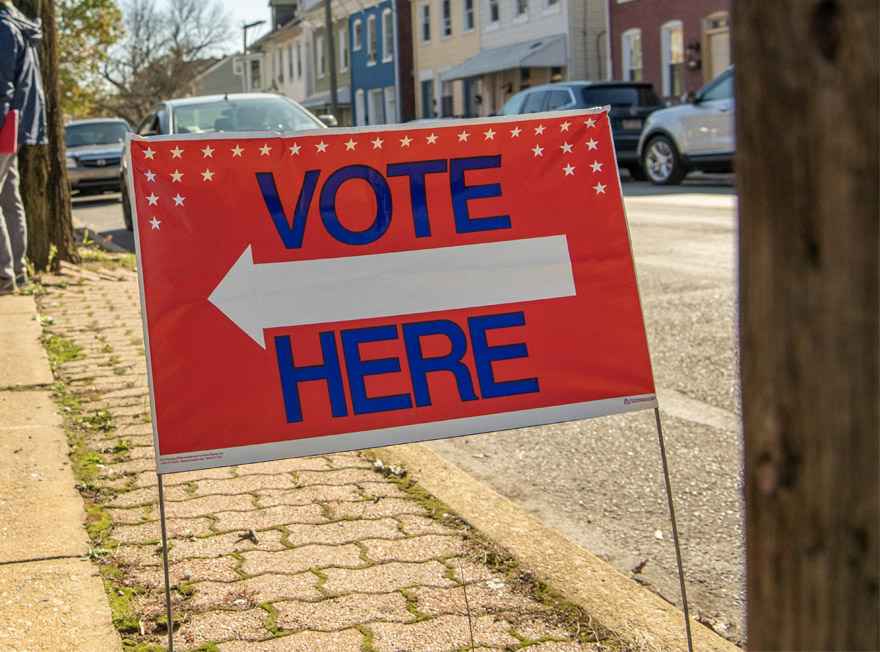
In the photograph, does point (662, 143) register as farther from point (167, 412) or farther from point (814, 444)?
point (814, 444)

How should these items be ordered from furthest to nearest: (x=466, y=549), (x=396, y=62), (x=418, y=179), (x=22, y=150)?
1. (x=396, y=62)
2. (x=22, y=150)
3. (x=466, y=549)
4. (x=418, y=179)

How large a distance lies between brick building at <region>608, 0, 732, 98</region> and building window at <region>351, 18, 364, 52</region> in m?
22.0

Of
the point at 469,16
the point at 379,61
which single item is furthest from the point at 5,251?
the point at 379,61

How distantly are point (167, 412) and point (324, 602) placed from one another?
0.73 metres

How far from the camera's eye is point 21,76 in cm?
815

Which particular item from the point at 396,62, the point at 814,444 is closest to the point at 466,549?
the point at 814,444

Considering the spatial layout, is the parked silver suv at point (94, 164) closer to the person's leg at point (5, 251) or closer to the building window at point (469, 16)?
the person's leg at point (5, 251)

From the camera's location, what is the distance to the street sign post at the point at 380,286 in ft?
9.45

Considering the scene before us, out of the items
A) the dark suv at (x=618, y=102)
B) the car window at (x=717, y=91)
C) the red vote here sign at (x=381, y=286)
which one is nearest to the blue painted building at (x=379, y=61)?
the dark suv at (x=618, y=102)

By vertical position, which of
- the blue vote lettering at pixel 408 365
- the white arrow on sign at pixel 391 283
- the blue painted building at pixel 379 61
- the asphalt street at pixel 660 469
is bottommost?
the asphalt street at pixel 660 469

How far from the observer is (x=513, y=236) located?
309 cm

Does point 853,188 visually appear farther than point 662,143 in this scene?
No

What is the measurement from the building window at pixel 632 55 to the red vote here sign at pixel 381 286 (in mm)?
31298

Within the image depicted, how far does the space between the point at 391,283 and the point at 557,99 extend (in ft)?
67.9
